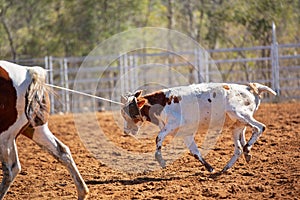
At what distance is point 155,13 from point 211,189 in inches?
901

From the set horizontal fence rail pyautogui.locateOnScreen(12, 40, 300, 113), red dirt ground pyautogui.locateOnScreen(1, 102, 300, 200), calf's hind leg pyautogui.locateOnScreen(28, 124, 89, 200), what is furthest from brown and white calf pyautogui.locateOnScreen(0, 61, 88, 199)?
horizontal fence rail pyautogui.locateOnScreen(12, 40, 300, 113)

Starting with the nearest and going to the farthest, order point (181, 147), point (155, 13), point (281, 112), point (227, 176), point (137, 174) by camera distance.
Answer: point (227, 176), point (137, 174), point (181, 147), point (281, 112), point (155, 13)

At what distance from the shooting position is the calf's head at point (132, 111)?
24.6 feet

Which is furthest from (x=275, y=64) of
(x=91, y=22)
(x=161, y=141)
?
(x=91, y=22)

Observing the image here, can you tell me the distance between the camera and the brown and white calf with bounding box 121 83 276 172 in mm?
7336

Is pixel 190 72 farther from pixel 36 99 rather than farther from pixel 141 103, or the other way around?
pixel 36 99

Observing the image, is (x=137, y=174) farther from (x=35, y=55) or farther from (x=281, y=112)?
(x=35, y=55)

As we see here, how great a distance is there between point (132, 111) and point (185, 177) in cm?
116

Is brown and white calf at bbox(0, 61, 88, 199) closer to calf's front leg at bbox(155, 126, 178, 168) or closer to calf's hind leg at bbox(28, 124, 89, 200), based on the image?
calf's hind leg at bbox(28, 124, 89, 200)

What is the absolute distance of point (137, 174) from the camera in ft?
24.1

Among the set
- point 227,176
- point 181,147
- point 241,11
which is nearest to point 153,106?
point 227,176

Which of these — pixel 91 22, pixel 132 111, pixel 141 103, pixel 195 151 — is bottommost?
pixel 195 151

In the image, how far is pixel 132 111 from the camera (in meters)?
7.55

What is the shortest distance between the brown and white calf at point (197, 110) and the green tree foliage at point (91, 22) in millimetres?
15882
